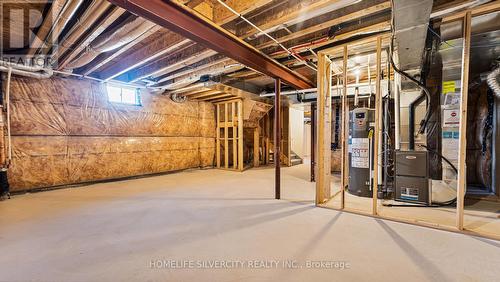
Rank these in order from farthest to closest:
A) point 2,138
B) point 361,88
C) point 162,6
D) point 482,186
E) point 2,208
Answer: point 361,88 → point 482,186 → point 2,138 → point 2,208 → point 162,6

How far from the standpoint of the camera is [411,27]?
201 cm

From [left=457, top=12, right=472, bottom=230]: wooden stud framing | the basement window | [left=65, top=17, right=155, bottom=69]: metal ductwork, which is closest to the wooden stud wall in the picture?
the basement window

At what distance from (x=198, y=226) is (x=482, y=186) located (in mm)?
5219

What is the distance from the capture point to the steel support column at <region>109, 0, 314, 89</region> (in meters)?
1.84

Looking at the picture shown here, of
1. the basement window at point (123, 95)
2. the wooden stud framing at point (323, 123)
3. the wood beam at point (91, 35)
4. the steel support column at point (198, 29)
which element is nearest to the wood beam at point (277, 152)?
the steel support column at point (198, 29)

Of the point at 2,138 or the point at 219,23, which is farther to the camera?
the point at 2,138

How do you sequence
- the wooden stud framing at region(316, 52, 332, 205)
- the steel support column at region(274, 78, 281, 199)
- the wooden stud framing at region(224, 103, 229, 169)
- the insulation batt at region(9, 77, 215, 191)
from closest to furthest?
the wooden stud framing at region(316, 52, 332, 205), the steel support column at region(274, 78, 281, 199), the insulation batt at region(9, 77, 215, 191), the wooden stud framing at region(224, 103, 229, 169)

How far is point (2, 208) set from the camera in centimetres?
292

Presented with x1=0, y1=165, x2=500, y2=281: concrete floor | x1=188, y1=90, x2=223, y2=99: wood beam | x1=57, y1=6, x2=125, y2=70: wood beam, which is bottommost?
x1=0, y1=165, x2=500, y2=281: concrete floor

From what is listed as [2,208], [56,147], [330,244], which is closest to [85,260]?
Result: [330,244]

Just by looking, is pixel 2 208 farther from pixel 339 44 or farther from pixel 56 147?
pixel 339 44

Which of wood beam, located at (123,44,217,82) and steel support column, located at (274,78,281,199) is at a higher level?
wood beam, located at (123,44,217,82)

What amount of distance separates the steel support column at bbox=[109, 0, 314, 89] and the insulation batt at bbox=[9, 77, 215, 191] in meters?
3.58

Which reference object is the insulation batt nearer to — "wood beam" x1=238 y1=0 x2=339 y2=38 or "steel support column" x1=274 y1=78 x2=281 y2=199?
"steel support column" x1=274 y1=78 x2=281 y2=199
